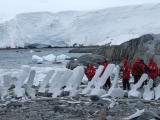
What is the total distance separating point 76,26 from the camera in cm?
6925

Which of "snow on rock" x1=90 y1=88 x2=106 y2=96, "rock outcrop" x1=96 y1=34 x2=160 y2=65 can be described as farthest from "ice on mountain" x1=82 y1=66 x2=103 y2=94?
"rock outcrop" x1=96 y1=34 x2=160 y2=65

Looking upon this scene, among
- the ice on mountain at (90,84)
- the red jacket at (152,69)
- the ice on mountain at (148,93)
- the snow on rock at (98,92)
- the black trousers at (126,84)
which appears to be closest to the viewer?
the ice on mountain at (148,93)

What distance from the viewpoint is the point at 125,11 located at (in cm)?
6775

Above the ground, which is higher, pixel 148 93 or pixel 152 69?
pixel 152 69

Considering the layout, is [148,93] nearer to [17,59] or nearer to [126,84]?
[126,84]

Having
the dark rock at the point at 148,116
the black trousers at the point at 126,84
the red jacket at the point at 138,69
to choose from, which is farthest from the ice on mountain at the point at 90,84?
the dark rock at the point at 148,116

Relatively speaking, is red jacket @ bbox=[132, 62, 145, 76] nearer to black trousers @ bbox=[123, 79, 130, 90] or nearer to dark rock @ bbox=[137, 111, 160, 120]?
black trousers @ bbox=[123, 79, 130, 90]

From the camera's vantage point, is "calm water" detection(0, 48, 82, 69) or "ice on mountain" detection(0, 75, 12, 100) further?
"calm water" detection(0, 48, 82, 69)

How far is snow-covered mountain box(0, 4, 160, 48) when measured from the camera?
64.1m

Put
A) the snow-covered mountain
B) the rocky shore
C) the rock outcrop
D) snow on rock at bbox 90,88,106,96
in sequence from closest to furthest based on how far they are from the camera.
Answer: the rocky shore, snow on rock at bbox 90,88,106,96, the rock outcrop, the snow-covered mountain

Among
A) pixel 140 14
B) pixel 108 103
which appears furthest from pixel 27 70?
pixel 140 14

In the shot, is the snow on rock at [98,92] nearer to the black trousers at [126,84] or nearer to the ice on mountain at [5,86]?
the black trousers at [126,84]

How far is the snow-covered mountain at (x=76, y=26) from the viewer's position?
2525 inches

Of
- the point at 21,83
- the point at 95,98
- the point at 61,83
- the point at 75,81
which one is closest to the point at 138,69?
the point at 75,81
